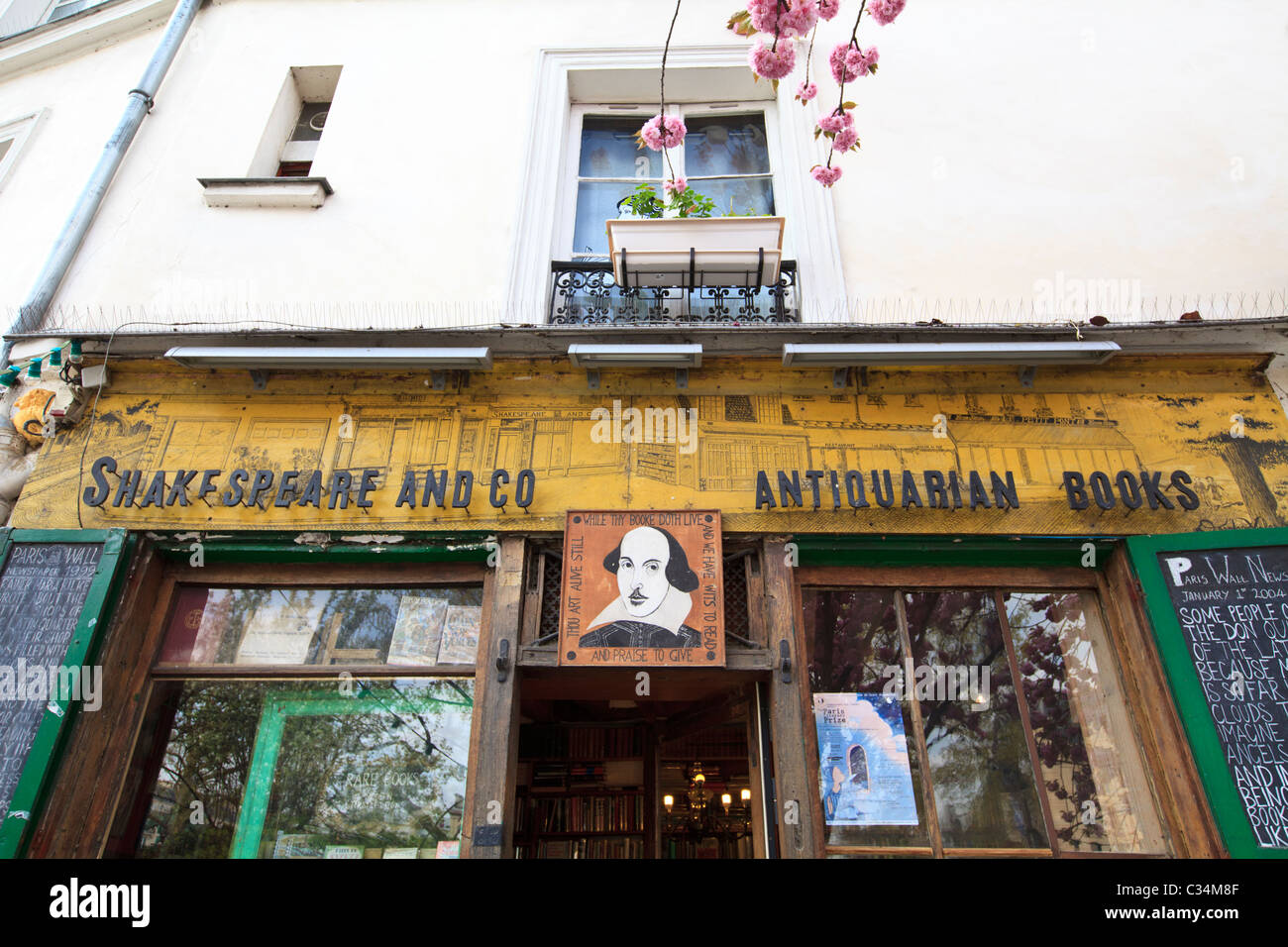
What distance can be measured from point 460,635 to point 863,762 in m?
2.22

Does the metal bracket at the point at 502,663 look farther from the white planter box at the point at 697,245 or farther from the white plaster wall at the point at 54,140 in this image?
the white plaster wall at the point at 54,140

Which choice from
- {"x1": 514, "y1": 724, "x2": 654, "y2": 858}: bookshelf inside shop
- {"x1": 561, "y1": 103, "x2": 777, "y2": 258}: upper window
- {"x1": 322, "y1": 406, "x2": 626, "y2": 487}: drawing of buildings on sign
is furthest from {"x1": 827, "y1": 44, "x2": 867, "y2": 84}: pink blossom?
{"x1": 514, "y1": 724, "x2": 654, "y2": 858}: bookshelf inside shop

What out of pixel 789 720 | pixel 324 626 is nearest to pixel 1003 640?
pixel 789 720

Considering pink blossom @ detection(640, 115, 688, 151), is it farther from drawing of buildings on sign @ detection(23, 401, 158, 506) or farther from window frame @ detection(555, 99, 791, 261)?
drawing of buildings on sign @ detection(23, 401, 158, 506)

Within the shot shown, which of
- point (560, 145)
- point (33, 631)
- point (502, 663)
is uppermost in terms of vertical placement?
point (560, 145)

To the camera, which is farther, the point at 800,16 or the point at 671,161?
the point at 671,161

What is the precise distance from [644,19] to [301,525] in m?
4.74

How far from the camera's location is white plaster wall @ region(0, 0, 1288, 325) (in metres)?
4.69

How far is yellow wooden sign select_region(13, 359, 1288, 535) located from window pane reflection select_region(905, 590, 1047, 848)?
1.70 ft

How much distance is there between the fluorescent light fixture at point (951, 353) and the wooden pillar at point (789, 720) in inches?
42.3

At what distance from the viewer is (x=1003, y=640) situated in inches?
155

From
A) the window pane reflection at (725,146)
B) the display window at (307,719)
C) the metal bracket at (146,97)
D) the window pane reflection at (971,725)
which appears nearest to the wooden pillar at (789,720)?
the window pane reflection at (971,725)

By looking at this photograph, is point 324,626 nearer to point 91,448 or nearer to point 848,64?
point 91,448

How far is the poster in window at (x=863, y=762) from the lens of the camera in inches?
138
